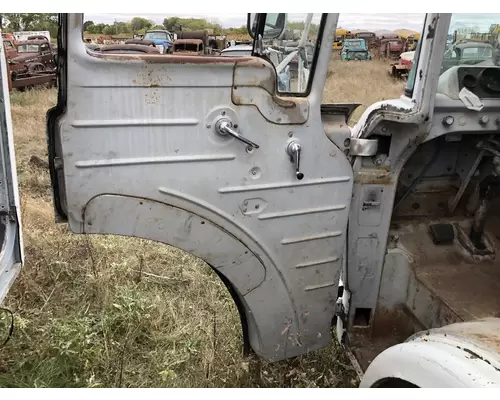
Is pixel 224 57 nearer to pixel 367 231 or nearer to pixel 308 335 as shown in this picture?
pixel 367 231

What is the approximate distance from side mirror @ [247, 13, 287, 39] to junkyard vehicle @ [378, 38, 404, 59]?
50cm

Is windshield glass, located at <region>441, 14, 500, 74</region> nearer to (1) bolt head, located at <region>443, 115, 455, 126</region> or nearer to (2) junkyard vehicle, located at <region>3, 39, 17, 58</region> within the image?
(1) bolt head, located at <region>443, 115, 455, 126</region>

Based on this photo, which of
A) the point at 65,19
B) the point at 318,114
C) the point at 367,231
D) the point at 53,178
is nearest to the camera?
the point at 65,19

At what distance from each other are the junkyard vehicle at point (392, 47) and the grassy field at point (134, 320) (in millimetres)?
133

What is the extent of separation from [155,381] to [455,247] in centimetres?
179

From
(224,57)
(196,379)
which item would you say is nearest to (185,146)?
(224,57)

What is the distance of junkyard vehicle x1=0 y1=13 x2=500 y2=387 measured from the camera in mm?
1890

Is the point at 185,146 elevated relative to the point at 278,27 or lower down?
lower down

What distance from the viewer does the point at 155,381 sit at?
2975mm

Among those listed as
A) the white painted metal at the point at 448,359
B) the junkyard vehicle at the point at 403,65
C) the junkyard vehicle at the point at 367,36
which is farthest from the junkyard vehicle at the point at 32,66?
the white painted metal at the point at 448,359

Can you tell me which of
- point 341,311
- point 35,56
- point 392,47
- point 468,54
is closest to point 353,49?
point 392,47

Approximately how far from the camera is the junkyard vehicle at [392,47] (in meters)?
Answer: 2.32

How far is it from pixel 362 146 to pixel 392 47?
0.46 meters

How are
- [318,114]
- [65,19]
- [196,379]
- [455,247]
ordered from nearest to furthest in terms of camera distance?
1. [65,19]
2. [318,114]
3. [455,247]
4. [196,379]
